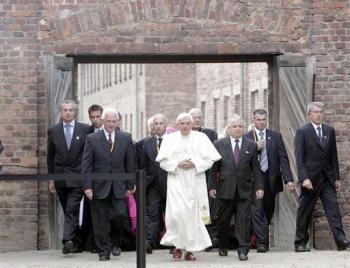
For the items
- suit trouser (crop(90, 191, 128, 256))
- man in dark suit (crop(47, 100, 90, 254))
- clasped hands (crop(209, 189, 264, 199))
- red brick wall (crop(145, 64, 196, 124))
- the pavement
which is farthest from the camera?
red brick wall (crop(145, 64, 196, 124))

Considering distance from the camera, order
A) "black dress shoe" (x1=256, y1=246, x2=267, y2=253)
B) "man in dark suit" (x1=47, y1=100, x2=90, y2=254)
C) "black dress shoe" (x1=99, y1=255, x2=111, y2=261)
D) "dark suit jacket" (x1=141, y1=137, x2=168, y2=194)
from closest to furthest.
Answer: "black dress shoe" (x1=99, y1=255, x2=111, y2=261) < "man in dark suit" (x1=47, y1=100, x2=90, y2=254) < "black dress shoe" (x1=256, y1=246, x2=267, y2=253) < "dark suit jacket" (x1=141, y1=137, x2=168, y2=194)

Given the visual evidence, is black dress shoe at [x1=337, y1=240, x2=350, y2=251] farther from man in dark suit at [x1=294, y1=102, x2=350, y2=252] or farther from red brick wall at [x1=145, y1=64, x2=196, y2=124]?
red brick wall at [x1=145, y1=64, x2=196, y2=124]

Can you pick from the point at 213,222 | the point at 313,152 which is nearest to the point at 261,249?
the point at 213,222

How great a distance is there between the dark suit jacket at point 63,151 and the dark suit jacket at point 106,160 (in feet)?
2.12

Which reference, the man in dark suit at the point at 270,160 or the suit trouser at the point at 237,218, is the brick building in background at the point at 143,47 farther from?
the suit trouser at the point at 237,218

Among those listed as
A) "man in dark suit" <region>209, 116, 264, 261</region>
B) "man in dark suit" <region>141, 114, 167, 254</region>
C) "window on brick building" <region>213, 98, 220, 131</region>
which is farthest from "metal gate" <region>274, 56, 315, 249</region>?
"window on brick building" <region>213, 98, 220, 131</region>

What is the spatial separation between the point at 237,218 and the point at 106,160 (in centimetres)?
171

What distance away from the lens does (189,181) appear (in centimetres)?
1759

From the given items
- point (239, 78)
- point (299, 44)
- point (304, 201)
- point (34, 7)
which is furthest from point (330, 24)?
point (239, 78)

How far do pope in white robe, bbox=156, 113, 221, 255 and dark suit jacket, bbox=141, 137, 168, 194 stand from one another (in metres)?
1.04

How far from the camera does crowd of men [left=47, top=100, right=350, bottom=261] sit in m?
17.6

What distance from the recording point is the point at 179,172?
17.6 metres

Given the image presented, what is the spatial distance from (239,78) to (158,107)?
32.7 feet

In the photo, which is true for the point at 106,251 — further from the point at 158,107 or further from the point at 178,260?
the point at 158,107
